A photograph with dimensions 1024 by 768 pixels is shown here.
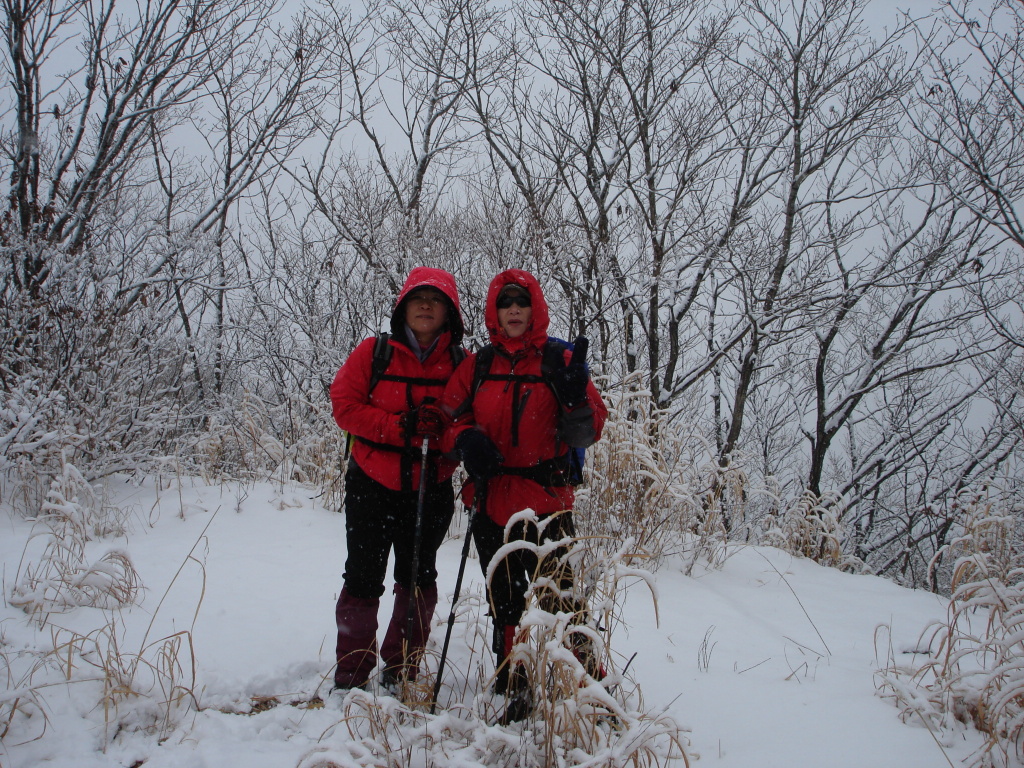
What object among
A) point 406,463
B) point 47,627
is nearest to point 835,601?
point 406,463

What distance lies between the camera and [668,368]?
1033 cm

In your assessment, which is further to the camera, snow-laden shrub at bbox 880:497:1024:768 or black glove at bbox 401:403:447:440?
black glove at bbox 401:403:447:440

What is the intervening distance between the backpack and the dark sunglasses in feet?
0.56

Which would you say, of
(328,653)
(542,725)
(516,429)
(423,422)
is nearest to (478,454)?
(516,429)

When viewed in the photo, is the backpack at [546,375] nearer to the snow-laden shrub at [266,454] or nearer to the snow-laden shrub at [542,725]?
the snow-laden shrub at [542,725]

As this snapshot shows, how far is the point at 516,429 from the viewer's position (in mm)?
2273

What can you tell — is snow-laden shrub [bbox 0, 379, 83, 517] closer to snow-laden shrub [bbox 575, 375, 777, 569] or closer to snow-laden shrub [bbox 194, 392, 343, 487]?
snow-laden shrub [bbox 194, 392, 343, 487]

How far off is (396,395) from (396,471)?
0.32 meters

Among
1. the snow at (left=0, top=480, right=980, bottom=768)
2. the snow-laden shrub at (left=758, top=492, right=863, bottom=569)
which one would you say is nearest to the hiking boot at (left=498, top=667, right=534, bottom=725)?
the snow at (left=0, top=480, right=980, bottom=768)

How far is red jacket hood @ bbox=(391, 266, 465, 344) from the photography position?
97.8 inches

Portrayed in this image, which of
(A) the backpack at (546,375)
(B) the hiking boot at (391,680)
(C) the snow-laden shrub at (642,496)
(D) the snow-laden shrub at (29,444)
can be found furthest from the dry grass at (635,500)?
(D) the snow-laden shrub at (29,444)

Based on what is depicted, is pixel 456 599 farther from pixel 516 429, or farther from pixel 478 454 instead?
pixel 516 429

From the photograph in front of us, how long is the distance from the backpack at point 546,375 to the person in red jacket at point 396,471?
8.5 inches

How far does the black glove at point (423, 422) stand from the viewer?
2326 mm
